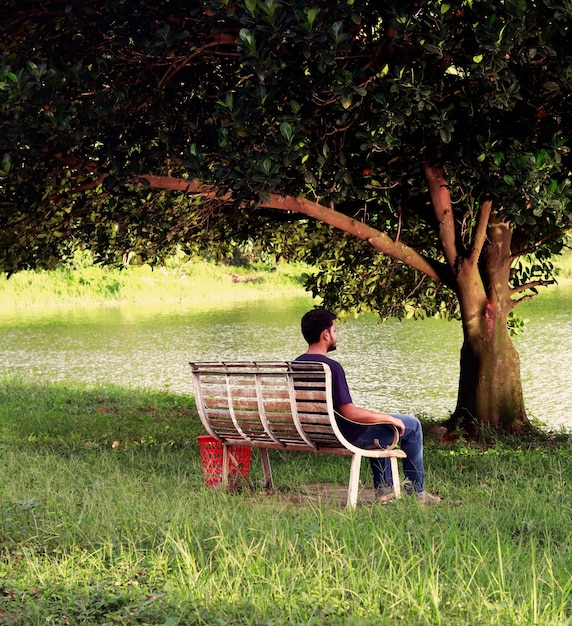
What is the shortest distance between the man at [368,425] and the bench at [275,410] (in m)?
0.10

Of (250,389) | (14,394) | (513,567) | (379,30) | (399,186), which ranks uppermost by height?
(379,30)

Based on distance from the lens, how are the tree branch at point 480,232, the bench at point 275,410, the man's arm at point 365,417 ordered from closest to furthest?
the bench at point 275,410
the man's arm at point 365,417
the tree branch at point 480,232

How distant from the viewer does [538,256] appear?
46.6 feet

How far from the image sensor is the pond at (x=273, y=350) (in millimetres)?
19016

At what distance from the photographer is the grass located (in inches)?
174

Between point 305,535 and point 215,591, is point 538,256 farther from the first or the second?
point 215,591

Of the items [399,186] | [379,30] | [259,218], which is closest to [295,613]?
[379,30]

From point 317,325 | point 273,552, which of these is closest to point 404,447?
point 317,325

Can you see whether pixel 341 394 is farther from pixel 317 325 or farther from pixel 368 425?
pixel 317 325

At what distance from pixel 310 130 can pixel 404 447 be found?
3.56 metres

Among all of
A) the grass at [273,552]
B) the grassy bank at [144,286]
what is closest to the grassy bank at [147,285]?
the grassy bank at [144,286]

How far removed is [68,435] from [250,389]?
5.50 metres

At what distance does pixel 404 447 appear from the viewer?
7.61 metres

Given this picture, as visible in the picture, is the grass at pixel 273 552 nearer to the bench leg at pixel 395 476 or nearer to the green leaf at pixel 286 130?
the bench leg at pixel 395 476
